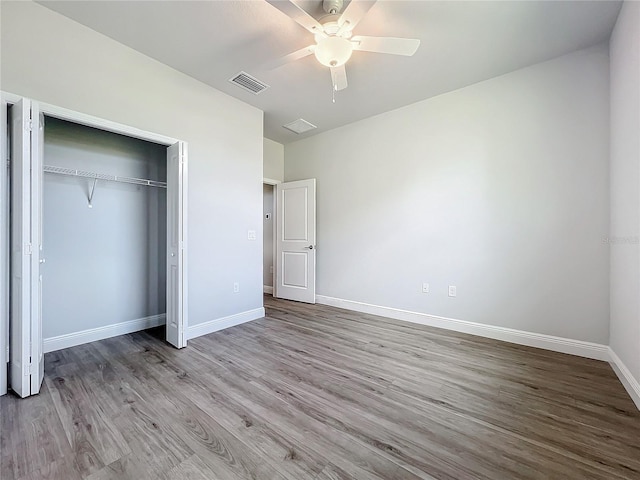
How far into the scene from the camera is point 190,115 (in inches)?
117

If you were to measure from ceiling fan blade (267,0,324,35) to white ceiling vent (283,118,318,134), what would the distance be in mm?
2102

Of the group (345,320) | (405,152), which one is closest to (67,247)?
(345,320)

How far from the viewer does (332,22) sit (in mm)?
1923

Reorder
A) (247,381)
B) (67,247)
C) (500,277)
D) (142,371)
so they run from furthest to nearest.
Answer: (500,277), (67,247), (142,371), (247,381)

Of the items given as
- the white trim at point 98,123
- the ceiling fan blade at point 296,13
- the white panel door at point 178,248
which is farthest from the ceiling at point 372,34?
the white panel door at point 178,248

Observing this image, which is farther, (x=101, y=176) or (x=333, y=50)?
(x=101, y=176)

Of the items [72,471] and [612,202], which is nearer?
[72,471]

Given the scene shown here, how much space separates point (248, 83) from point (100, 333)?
3190mm

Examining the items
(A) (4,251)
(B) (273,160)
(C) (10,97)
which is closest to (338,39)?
(C) (10,97)

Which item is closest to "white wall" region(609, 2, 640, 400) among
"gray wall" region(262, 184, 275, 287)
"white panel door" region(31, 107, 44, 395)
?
"white panel door" region(31, 107, 44, 395)

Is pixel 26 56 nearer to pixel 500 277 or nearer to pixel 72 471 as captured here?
pixel 72 471

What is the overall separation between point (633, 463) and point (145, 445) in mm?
2467

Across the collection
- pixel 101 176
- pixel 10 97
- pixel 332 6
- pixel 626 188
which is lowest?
pixel 626 188

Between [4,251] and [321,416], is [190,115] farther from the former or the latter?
[321,416]
